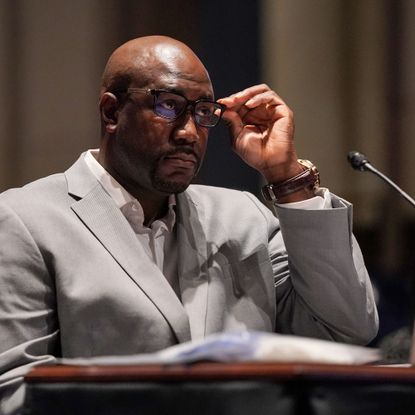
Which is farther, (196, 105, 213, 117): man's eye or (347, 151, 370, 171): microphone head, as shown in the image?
(347, 151, 370, 171): microphone head

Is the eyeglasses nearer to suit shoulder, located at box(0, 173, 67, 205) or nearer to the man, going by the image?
the man

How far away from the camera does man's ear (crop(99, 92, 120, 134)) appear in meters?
2.21

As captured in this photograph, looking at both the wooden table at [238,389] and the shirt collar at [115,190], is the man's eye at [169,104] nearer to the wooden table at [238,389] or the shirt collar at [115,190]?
A: the shirt collar at [115,190]

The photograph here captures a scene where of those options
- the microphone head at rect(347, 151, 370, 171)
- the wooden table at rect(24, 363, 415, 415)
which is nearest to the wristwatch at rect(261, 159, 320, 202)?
the microphone head at rect(347, 151, 370, 171)

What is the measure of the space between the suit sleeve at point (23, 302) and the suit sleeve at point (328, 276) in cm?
53

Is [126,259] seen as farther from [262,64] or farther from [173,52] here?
[262,64]

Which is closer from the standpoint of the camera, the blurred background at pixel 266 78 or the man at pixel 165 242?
the man at pixel 165 242

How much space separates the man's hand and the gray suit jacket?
5.5 inches

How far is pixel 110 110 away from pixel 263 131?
361mm

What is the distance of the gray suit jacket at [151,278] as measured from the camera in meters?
1.95

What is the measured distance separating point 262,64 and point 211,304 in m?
2.83

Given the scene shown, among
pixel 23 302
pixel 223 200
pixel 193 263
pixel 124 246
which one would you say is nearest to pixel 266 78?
pixel 223 200

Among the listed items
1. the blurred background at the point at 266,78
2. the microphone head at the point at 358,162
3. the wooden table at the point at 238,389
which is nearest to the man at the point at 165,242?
the microphone head at the point at 358,162

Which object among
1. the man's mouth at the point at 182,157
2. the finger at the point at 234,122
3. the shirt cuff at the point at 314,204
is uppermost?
the finger at the point at 234,122
